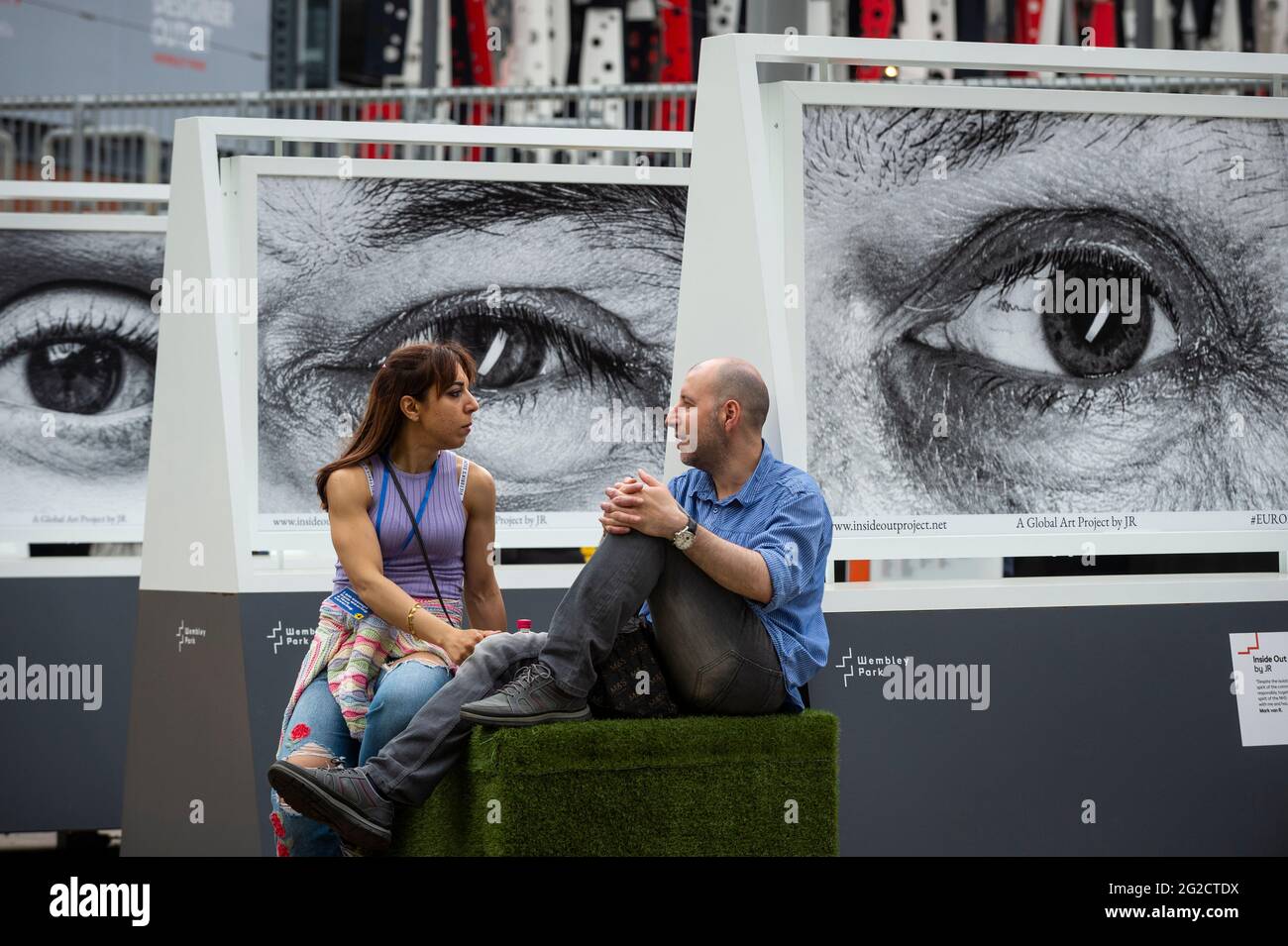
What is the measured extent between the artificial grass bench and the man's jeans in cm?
7

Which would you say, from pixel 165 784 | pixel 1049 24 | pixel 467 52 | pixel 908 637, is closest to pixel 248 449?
pixel 165 784

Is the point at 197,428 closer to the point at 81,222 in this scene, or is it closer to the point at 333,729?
the point at 333,729

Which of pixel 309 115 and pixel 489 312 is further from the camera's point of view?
pixel 309 115

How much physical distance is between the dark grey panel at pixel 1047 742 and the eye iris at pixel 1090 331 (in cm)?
78

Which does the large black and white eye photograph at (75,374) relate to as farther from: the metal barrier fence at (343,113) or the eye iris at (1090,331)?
the eye iris at (1090,331)

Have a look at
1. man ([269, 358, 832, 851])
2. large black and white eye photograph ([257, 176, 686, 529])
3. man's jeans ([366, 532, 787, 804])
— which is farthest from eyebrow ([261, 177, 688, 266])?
man's jeans ([366, 532, 787, 804])

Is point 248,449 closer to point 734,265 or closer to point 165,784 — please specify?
point 165,784

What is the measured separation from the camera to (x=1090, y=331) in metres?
4.63

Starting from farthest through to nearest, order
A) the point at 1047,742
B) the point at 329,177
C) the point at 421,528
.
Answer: the point at 329,177 → the point at 1047,742 → the point at 421,528

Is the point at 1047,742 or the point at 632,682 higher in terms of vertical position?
the point at 632,682

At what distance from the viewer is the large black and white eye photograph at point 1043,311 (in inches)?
176

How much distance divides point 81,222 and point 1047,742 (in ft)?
15.3

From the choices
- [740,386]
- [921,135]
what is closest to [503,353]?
[921,135]
